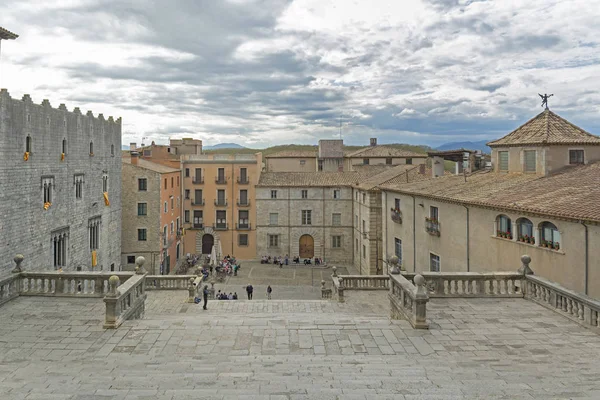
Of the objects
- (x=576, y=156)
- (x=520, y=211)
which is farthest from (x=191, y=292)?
(x=576, y=156)

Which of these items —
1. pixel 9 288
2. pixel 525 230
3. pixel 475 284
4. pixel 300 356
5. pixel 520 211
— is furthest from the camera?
pixel 525 230

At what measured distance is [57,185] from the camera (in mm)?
30750

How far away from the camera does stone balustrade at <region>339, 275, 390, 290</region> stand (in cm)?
2595

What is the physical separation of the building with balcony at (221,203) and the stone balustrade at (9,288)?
39.1 m

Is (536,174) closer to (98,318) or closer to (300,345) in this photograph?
(300,345)

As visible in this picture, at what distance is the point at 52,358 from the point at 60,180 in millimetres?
24364

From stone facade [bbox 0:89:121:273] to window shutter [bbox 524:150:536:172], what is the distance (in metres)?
29.2

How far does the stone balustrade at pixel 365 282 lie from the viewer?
→ 85.1 feet

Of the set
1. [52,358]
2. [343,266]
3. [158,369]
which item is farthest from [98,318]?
[343,266]

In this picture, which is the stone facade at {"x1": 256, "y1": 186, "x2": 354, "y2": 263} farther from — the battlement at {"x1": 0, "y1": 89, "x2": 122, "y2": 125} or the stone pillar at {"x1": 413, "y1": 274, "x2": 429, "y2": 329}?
the stone pillar at {"x1": 413, "y1": 274, "x2": 429, "y2": 329}

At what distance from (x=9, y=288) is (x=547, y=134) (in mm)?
26503

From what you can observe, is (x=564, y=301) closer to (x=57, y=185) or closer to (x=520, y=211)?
(x=520, y=211)

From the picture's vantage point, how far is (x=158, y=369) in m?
9.24

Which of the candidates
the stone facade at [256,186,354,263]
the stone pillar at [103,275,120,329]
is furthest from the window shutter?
the stone facade at [256,186,354,263]
